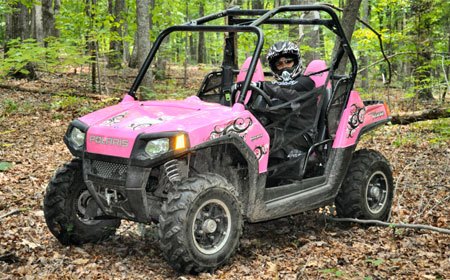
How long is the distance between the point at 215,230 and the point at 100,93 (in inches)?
Answer: 419

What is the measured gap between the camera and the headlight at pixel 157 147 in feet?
13.4

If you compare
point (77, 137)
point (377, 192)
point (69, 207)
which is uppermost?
point (77, 137)

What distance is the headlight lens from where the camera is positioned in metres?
4.67

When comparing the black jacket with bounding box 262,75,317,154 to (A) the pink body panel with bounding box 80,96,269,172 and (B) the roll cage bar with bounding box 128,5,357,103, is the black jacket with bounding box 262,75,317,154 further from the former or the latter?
Answer: (A) the pink body panel with bounding box 80,96,269,172

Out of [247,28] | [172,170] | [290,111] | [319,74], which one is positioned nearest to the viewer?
[172,170]

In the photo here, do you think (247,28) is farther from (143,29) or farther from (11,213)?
(143,29)

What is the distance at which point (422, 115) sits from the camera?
30.5 feet

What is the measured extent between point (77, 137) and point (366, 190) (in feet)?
10.6

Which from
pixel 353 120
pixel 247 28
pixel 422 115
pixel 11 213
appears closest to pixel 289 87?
pixel 353 120

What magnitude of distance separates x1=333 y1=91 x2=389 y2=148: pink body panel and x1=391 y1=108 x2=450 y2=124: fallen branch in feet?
11.1

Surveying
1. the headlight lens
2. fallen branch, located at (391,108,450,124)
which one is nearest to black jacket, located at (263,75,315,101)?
the headlight lens

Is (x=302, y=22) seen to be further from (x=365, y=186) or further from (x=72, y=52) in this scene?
(x=72, y=52)

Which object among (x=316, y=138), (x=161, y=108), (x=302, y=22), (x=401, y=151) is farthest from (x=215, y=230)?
(x=401, y=151)

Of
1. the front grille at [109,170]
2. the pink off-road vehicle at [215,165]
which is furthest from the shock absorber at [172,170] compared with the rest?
the front grille at [109,170]
